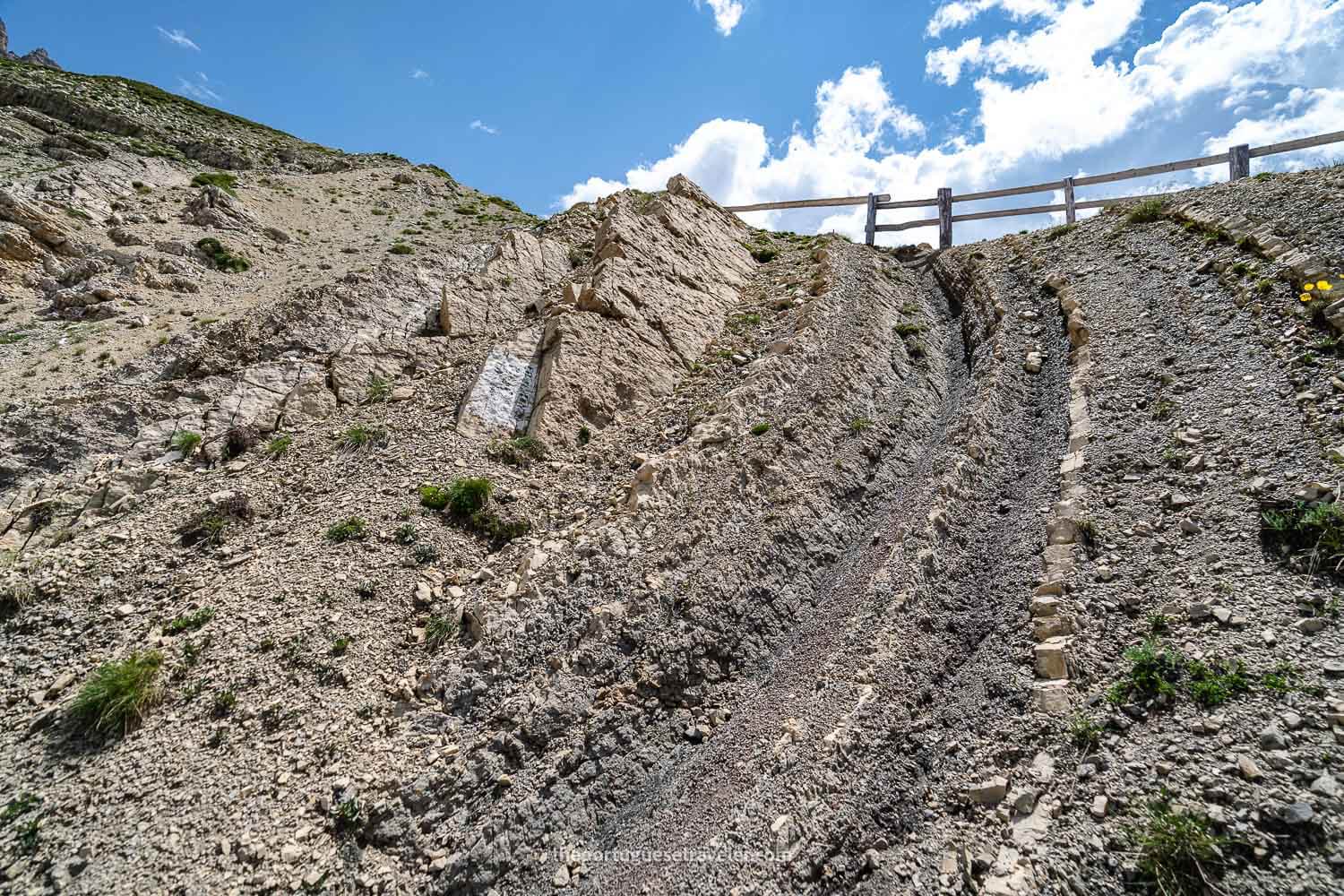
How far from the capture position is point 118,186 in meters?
22.2

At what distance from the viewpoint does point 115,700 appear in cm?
713

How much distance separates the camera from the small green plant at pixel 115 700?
23.2 ft

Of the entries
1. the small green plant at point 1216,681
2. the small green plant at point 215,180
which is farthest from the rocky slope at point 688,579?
the small green plant at point 215,180

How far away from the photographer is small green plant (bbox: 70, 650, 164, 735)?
7.09 meters

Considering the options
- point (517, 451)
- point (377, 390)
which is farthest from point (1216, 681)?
point (377, 390)

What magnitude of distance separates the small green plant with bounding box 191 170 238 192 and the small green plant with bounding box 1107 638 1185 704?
3577cm

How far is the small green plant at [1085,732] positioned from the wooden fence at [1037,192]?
18804 millimetres

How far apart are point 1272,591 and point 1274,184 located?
14.3 meters

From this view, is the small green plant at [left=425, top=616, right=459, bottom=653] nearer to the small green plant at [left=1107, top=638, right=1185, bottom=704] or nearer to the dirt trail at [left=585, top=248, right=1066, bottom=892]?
the dirt trail at [left=585, top=248, right=1066, bottom=892]

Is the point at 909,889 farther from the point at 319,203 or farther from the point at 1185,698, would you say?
the point at 319,203

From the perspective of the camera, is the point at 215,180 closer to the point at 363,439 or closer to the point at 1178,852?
the point at 363,439

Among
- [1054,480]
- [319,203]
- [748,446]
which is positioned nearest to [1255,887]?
[1054,480]

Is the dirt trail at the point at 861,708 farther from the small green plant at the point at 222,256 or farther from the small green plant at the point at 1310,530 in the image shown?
the small green plant at the point at 222,256

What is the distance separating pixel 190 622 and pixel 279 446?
4708mm
